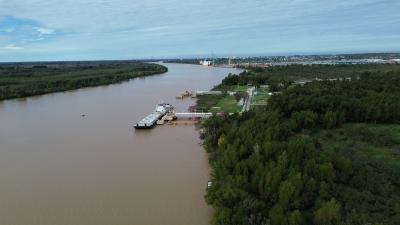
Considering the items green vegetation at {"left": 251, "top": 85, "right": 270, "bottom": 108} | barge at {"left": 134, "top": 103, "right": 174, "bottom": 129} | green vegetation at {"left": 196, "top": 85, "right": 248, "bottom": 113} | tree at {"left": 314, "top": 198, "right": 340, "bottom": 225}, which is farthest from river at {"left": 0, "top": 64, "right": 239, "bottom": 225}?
green vegetation at {"left": 251, "top": 85, "right": 270, "bottom": 108}

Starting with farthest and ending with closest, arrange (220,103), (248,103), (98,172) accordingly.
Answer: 1. (220,103)
2. (248,103)
3. (98,172)

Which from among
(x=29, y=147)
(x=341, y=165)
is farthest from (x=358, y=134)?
(x=29, y=147)

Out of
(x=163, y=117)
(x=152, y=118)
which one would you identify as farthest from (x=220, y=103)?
(x=152, y=118)

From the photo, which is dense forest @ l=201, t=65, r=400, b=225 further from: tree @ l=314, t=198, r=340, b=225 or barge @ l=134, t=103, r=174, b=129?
barge @ l=134, t=103, r=174, b=129

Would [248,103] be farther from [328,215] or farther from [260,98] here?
[328,215]

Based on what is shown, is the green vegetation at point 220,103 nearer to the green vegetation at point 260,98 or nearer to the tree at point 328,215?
the green vegetation at point 260,98

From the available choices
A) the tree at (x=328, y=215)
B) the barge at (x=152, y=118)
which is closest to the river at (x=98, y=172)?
the barge at (x=152, y=118)

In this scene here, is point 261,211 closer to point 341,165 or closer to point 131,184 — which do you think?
point 341,165
